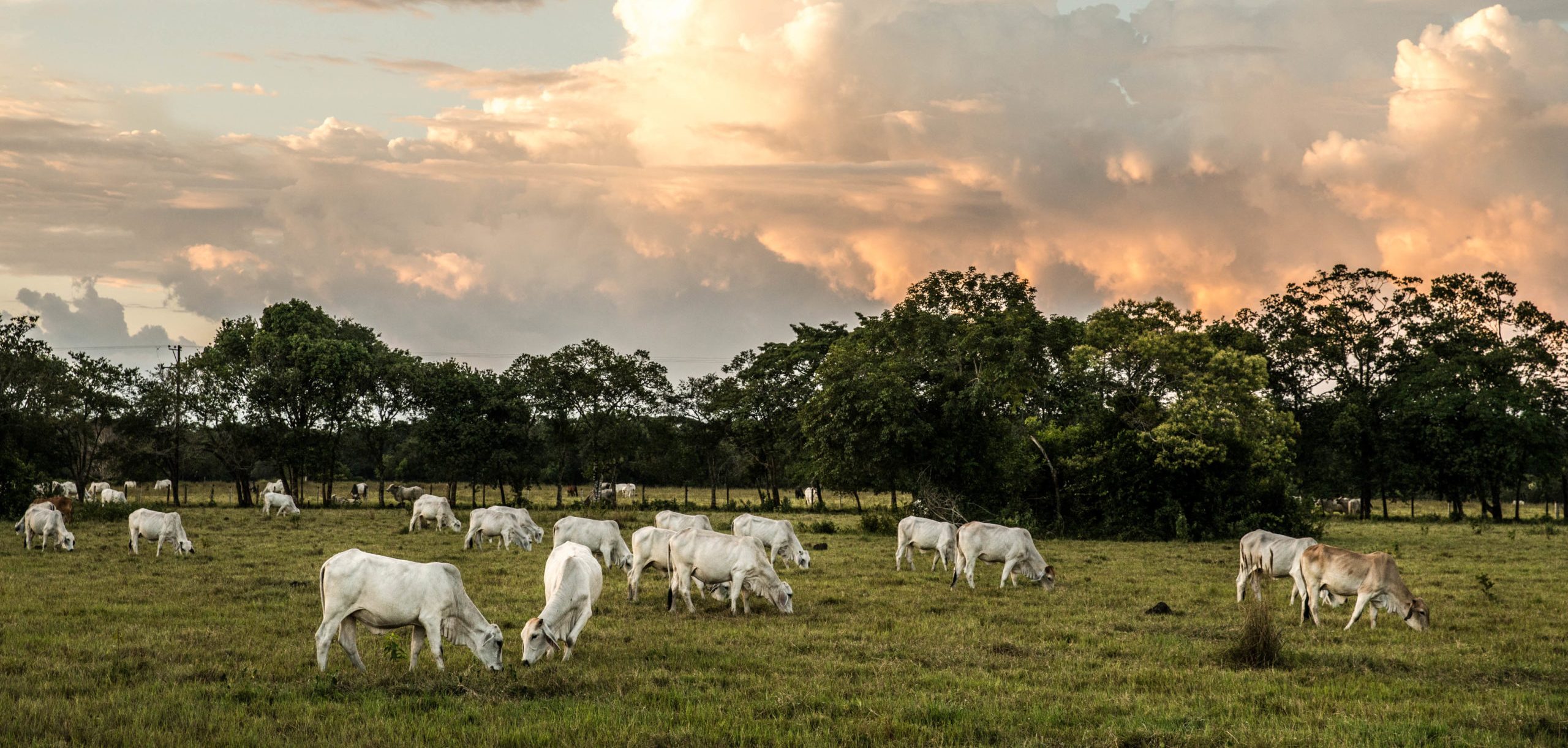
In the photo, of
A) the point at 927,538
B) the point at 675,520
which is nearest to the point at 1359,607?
the point at 927,538

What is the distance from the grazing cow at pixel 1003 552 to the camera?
24.0 meters

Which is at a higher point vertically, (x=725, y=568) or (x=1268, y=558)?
(x=1268, y=558)

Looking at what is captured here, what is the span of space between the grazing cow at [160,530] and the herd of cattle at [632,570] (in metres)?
0.04

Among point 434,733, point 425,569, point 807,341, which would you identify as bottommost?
point 434,733

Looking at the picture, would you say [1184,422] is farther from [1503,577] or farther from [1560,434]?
[1560,434]

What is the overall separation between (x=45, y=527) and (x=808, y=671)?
27.1m

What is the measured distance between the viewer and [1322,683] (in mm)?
13273

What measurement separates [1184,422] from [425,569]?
109ft

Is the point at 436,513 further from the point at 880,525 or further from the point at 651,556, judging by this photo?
the point at 651,556

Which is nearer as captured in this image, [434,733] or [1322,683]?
[434,733]

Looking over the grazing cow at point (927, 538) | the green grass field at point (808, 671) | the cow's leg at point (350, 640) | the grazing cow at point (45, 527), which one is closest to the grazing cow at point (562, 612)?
the green grass field at point (808, 671)

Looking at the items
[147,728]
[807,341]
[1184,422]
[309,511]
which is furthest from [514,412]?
[147,728]

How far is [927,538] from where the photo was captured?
94.5 ft

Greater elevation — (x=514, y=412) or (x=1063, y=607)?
(x=514, y=412)
